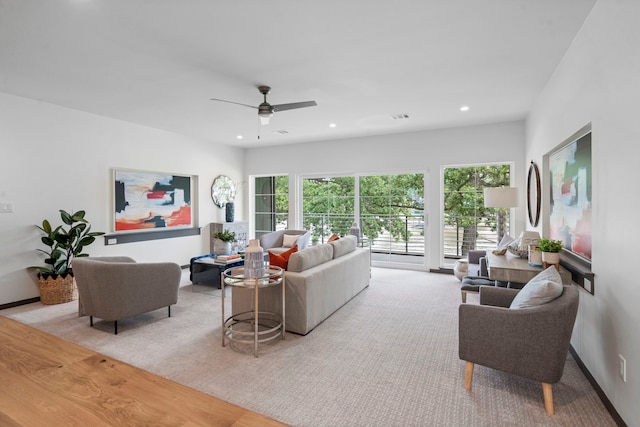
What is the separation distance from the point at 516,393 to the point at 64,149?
5907 mm

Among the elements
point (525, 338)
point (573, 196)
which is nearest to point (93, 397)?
point (525, 338)

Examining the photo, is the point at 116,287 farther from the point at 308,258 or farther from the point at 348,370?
the point at 348,370

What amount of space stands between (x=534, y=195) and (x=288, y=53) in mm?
3635

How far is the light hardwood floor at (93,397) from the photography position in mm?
1694

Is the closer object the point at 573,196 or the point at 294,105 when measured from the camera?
the point at 573,196

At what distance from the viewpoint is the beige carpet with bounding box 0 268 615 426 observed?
2.07 m

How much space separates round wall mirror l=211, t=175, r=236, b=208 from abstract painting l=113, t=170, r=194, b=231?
603 mm

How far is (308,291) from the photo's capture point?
3258mm

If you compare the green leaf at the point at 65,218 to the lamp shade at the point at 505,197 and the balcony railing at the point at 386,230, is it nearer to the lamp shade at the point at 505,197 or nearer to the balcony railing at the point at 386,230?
the balcony railing at the point at 386,230

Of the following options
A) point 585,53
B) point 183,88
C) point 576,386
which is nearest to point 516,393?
point 576,386

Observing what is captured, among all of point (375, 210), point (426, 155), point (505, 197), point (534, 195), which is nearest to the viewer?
point (534, 195)

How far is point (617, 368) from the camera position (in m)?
1.98

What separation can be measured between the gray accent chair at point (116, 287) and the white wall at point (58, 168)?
154 cm

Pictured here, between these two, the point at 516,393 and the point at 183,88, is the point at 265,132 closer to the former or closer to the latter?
the point at 183,88
